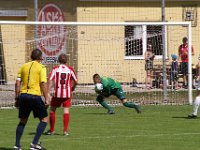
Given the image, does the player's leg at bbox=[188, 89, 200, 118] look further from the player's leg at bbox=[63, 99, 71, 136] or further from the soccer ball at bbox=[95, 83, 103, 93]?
the player's leg at bbox=[63, 99, 71, 136]

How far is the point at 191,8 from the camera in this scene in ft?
120

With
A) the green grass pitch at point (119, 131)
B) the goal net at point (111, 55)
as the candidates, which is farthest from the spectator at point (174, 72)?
the green grass pitch at point (119, 131)

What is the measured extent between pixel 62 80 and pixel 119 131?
5.80 feet

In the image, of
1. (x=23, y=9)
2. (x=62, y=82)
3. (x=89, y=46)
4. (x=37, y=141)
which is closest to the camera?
(x=37, y=141)

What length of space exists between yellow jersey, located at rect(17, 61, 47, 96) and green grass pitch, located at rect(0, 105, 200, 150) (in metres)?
1.15

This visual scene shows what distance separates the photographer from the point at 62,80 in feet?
63.0

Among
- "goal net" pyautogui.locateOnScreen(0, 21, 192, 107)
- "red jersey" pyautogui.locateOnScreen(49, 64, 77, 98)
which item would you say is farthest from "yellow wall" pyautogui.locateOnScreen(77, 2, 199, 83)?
"red jersey" pyautogui.locateOnScreen(49, 64, 77, 98)

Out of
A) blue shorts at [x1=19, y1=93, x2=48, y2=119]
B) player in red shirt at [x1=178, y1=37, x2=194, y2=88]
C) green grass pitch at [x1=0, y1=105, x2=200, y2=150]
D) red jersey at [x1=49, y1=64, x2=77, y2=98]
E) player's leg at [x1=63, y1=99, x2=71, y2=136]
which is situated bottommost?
green grass pitch at [x1=0, y1=105, x2=200, y2=150]

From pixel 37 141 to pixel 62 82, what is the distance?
3.31 metres

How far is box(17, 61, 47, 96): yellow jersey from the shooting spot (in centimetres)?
1617

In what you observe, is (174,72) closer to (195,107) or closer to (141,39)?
(141,39)

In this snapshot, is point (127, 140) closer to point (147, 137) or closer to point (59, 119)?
point (147, 137)

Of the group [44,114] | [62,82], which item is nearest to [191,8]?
[62,82]

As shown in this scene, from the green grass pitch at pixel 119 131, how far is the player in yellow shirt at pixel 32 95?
1.65ft
